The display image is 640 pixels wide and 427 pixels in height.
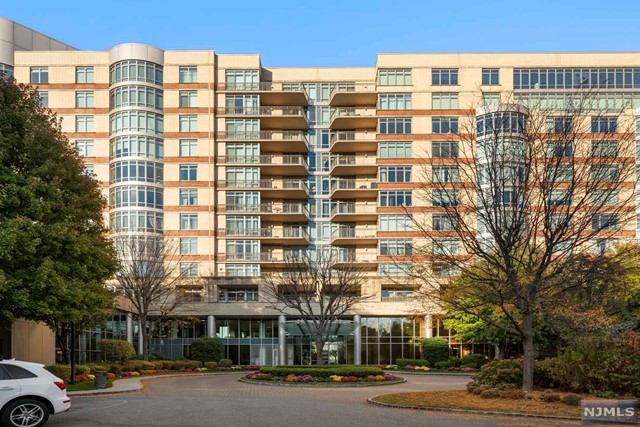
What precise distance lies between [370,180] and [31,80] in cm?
3272

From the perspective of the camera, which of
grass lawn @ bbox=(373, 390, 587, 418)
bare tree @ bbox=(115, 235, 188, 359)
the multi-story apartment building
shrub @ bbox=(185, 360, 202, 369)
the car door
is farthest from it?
the multi-story apartment building

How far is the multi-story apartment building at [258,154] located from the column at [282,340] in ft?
0.76

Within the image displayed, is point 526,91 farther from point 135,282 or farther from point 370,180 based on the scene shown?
point 135,282

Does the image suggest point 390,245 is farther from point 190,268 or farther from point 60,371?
point 60,371

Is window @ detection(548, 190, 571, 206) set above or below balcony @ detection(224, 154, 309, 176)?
below

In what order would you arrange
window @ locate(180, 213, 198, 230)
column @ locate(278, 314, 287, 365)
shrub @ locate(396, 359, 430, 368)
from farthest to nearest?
window @ locate(180, 213, 198, 230) < column @ locate(278, 314, 287, 365) < shrub @ locate(396, 359, 430, 368)

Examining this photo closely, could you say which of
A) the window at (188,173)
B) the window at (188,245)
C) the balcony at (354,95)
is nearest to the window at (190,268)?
the window at (188,245)

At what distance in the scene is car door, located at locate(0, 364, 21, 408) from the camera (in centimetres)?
1565

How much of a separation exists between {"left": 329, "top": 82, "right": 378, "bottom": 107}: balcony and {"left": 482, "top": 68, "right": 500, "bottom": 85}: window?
1016 centimetres

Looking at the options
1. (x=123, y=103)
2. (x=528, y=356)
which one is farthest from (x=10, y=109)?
(x=123, y=103)

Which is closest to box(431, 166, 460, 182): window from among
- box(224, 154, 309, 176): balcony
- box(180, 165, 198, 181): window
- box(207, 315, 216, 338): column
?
box(224, 154, 309, 176): balcony

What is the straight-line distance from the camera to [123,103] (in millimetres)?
65188

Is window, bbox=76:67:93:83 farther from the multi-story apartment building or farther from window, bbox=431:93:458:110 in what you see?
window, bbox=431:93:458:110

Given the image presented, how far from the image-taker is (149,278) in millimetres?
51719
